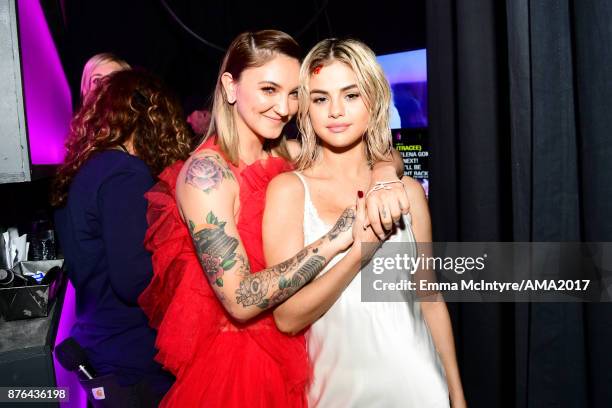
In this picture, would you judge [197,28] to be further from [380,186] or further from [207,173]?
[380,186]

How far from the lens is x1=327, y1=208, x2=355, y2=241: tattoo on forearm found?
1.27 metres

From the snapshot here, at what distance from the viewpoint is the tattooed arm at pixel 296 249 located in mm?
1226

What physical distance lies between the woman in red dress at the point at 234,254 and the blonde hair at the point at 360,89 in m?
0.06

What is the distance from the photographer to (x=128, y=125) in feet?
5.79

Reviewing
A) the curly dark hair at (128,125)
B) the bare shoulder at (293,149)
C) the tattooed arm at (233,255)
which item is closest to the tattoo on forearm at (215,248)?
the tattooed arm at (233,255)

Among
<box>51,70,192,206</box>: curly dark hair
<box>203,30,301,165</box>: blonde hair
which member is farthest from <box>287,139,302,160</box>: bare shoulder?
<box>51,70,192,206</box>: curly dark hair

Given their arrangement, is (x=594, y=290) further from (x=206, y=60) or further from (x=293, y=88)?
(x=206, y=60)

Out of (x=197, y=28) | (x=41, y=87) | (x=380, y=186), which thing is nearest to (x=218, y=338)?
(x=380, y=186)

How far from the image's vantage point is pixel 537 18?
127 cm

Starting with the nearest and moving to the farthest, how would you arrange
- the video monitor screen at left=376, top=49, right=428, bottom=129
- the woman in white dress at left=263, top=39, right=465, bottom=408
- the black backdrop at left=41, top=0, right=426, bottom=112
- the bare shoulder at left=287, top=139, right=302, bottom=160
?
the woman in white dress at left=263, top=39, right=465, bottom=408 → the bare shoulder at left=287, top=139, right=302, bottom=160 → the video monitor screen at left=376, top=49, right=428, bottom=129 → the black backdrop at left=41, top=0, right=426, bottom=112

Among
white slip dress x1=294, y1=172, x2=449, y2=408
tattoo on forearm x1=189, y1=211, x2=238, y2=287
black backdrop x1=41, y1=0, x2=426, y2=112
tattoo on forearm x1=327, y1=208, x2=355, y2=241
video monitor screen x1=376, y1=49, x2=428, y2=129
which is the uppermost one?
black backdrop x1=41, y1=0, x2=426, y2=112

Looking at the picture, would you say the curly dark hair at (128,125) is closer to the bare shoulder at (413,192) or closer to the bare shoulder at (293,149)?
the bare shoulder at (293,149)

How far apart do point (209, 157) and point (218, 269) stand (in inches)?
13.1

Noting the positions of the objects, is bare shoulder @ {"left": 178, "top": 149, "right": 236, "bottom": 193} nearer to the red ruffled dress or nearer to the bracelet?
the red ruffled dress
